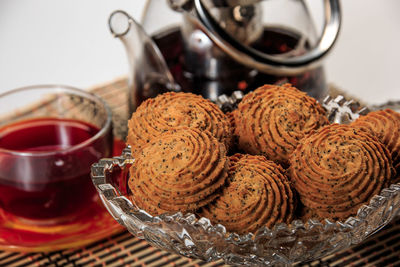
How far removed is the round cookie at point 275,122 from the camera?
569mm

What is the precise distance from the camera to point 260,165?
1.76ft

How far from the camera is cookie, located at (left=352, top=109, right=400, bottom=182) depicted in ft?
1.88

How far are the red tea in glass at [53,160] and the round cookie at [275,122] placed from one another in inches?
10.0

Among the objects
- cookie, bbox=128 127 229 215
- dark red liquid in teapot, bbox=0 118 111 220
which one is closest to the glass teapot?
dark red liquid in teapot, bbox=0 118 111 220

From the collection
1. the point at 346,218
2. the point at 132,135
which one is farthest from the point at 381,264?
the point at 132,135

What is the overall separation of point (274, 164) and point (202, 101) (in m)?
0.11

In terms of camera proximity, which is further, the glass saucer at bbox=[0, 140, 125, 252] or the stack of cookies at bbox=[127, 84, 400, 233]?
the glass saucer at bbox=[0, 140, 125, 252]

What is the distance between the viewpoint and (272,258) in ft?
1.71

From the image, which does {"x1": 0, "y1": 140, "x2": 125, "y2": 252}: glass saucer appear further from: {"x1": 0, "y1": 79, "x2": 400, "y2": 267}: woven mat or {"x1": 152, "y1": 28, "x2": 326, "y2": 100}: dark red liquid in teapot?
{"x1": 152, "y1": 28, "x2": 326, "y2": 100}: dark red liquid in teapot

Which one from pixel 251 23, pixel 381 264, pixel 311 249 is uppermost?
pixel 251 23

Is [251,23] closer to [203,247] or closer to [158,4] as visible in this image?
[158,4]

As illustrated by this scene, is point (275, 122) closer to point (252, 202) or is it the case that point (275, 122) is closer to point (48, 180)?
point (252, 202)

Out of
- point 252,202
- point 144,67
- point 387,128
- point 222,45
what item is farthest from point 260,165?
point 144,67

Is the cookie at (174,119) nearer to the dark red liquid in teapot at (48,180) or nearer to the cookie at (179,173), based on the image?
the cookie at (179,173)
